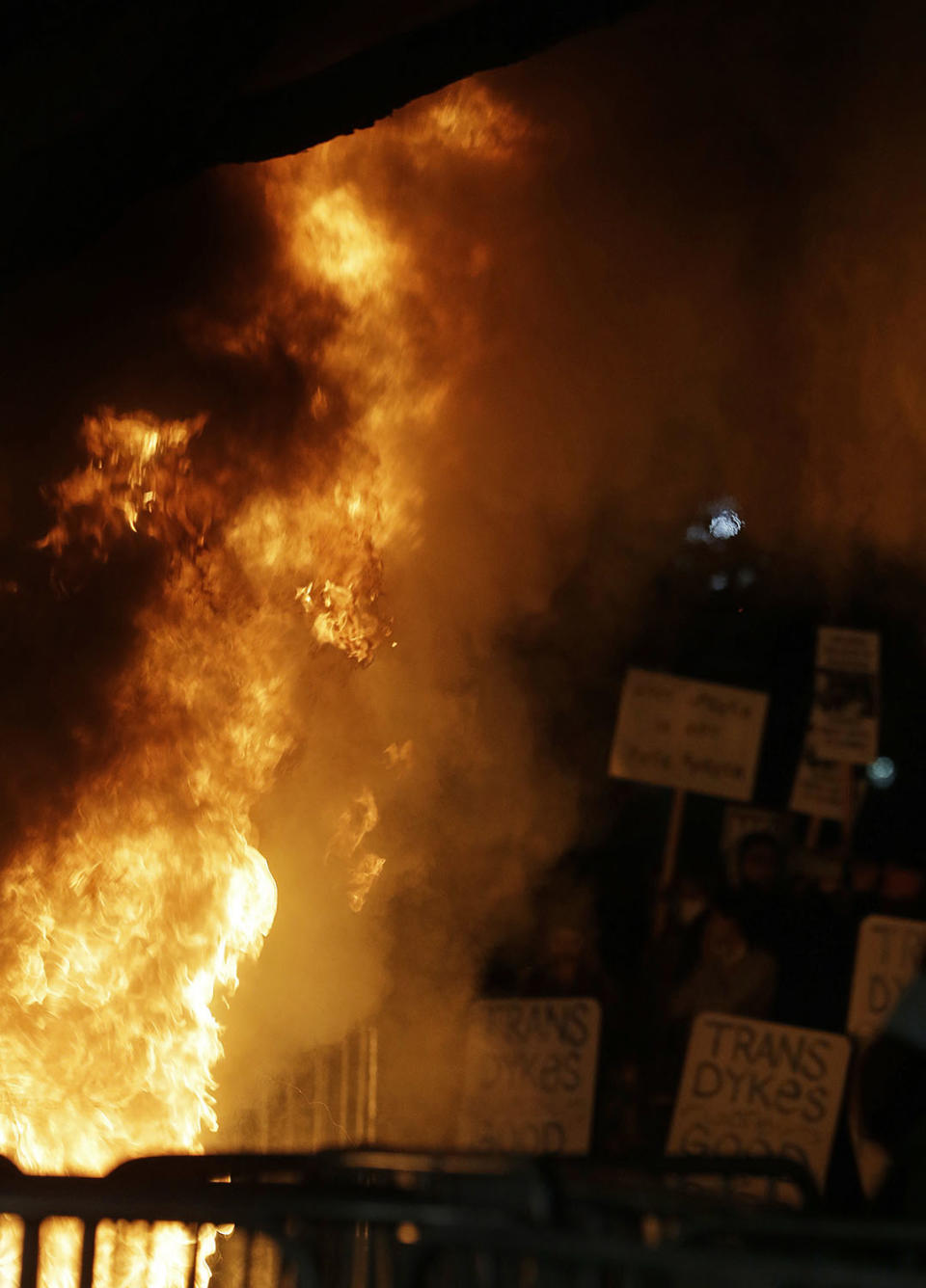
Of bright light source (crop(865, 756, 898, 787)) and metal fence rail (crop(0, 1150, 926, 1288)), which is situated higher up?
bright light source (crop(865, 756, 898, 787))

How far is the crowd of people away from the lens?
4480 mm

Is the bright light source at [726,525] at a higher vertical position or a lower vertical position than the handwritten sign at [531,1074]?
higher

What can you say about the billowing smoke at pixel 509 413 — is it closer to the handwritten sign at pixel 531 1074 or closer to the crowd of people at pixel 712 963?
the handwritten sign at pixel 531 1074

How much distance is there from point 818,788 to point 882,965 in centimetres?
70

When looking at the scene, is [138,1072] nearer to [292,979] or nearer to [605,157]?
[292,979]

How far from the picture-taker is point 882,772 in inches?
178

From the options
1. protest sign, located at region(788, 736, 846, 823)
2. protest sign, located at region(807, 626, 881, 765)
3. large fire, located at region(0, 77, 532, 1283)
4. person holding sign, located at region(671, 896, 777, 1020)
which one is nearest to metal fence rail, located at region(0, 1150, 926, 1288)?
large fire, located at region(0, 77, 532, 1283)

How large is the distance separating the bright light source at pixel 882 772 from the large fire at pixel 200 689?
194 cm

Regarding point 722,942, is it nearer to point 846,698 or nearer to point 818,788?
point 818,788

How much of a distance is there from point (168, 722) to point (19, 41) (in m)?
2.25

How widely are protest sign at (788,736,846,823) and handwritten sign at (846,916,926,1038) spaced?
0.44 metres

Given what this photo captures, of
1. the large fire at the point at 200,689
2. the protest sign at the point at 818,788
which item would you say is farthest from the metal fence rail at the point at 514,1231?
the protest sign at the point at 818,788

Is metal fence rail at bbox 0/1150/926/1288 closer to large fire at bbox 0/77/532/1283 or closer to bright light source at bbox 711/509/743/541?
Result: large fire at bbox 0/77/532/1283

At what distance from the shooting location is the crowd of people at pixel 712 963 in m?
4.48
